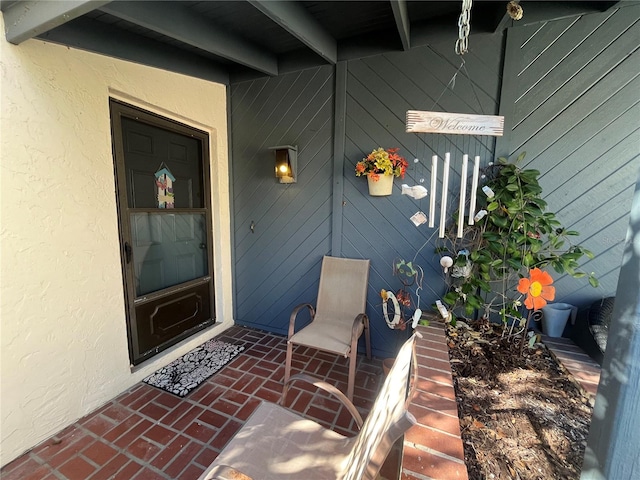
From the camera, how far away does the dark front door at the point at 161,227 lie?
2.15m

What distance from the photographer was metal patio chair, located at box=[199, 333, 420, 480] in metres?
0.81

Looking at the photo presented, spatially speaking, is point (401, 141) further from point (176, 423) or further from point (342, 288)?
point (176, 423)

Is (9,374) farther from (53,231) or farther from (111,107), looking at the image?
(111,107)

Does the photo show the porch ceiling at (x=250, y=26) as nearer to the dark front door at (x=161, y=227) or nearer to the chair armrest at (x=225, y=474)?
the dark front door at (x=161, y=227)

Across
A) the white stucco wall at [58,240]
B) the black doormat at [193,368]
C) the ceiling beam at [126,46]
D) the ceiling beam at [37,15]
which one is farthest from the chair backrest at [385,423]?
the ceiling beam at [126,46]

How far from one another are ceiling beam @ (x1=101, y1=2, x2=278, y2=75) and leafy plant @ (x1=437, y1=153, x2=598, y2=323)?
224 cm

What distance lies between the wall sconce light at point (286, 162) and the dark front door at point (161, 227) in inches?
33.0

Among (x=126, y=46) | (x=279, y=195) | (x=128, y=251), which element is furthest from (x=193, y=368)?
(x=126, y=46)

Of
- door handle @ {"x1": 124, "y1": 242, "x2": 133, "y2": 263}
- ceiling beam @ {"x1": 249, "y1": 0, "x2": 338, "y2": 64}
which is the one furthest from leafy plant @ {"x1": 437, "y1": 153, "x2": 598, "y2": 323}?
door handle @ {"x1": 124, "y1": 242, "x2": 133, "y2": 263}

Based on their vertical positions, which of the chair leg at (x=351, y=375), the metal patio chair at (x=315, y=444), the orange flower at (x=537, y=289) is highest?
the orange flower at (x=537, y=289)

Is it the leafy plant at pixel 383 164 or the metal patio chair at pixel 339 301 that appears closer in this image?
the leafy plant at pixel 383 164

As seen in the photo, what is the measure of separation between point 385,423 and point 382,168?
1802 mm

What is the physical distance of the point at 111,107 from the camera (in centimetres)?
197

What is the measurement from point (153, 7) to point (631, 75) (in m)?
3.11
